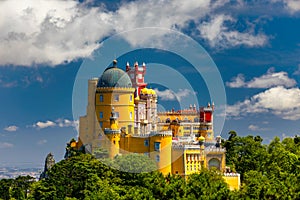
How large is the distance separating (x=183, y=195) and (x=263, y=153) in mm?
23929

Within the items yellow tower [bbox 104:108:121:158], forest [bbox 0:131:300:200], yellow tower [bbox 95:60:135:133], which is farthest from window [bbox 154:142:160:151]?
yellow tower [bbox 95:60:135:133]

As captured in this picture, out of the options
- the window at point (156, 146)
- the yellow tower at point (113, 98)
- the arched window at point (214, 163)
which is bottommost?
the arched window at point (214, 163)

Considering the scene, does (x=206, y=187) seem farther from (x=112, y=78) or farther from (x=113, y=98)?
(x=112, y=78)

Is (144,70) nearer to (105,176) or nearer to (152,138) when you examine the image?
(152,138)

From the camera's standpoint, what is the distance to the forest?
183ft

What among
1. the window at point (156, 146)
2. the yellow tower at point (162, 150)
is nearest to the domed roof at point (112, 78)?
the yellow tower at point (162, 150)

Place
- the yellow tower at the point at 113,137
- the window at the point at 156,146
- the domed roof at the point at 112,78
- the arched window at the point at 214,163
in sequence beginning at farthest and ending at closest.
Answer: the domed roof at the point at 112,78 < the arched window at the point at 214,163 < the yellow tower at the point at 113,137 < the window at the point at 156,146

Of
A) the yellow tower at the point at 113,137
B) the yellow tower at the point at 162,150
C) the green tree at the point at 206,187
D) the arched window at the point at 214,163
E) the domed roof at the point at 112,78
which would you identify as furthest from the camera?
the domed roof at the point at 112,78

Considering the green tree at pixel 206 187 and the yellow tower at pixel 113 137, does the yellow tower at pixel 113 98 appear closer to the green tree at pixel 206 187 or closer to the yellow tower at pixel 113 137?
the yellow tower at pixel 113 137

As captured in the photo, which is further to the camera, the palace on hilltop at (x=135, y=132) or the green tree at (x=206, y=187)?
the palace on hilltop at (x=135, y=132)

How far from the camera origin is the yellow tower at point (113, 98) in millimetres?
75125

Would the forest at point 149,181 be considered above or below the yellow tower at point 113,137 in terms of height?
below

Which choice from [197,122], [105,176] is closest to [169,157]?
[105,176]

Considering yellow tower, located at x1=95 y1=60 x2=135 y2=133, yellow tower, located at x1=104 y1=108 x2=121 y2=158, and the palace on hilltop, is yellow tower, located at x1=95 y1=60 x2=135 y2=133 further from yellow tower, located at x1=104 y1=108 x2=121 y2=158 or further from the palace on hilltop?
yellow tower, located at x1=104 y1=108 x2=121 y2=158
